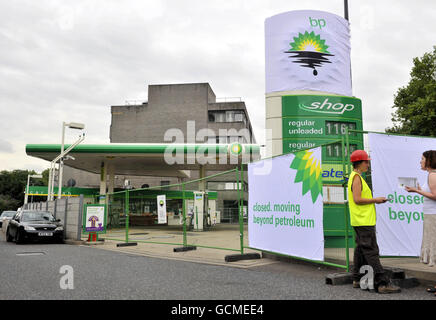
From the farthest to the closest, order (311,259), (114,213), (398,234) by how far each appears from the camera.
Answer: (114,213) → (311,259) → (398,234)

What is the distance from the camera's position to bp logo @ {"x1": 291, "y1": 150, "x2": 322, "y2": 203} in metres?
6.13

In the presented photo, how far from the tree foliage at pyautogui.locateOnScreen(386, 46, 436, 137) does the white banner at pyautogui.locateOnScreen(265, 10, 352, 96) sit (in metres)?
16.3

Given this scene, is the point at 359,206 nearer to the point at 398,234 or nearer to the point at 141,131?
the point at 398,234

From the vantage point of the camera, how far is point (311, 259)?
20.1 feet

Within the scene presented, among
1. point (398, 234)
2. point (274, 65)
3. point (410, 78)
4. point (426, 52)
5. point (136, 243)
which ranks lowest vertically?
point (136, 243)

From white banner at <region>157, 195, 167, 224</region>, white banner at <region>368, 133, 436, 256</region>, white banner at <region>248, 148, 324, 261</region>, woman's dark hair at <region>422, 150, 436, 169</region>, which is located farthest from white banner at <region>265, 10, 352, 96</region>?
woman's dark hair at <region>422, 150, 436, 169</region>

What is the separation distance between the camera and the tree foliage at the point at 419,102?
2442 cm

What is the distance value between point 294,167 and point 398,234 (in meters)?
2.06

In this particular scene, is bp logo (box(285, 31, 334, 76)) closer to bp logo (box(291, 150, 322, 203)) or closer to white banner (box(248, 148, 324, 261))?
white banner (box(248, 148, 324, 261))

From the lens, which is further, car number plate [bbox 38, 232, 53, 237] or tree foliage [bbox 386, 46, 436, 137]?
tree foliage [bbox 386, 46, 436, 137]

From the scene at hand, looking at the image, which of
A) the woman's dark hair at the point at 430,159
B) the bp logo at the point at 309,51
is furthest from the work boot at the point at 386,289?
the bp logo at the point at 309,51
